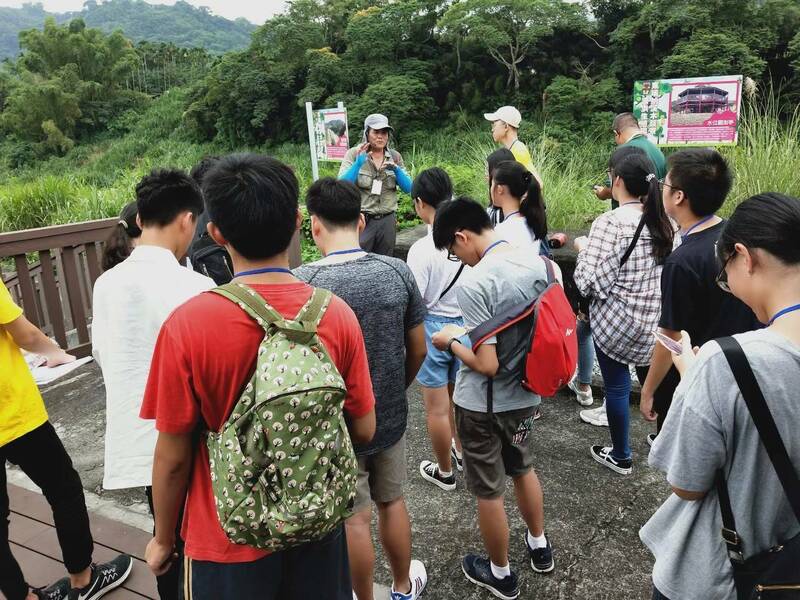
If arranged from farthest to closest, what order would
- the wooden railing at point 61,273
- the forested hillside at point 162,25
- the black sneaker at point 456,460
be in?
the forested hillside at point 162,25
the wooden railing at point 61,273
the black sneaker at point 456,460

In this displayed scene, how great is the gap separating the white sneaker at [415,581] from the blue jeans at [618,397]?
4.37ft

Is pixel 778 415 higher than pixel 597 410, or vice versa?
pixel 778 415

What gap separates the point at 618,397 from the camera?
303 cm

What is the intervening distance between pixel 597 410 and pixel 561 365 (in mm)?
1798

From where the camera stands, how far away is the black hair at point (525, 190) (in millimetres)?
2971

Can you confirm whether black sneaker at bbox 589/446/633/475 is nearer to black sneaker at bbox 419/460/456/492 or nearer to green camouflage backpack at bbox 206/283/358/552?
black sneaker at bbox 419/460/456/492

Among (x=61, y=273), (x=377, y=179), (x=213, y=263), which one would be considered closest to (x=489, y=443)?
(x=213, y=263)

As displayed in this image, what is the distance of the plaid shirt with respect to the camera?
2898 mm

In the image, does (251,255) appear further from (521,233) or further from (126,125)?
(126,125)

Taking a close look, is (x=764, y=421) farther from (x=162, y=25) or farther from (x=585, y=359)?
(x=162, y=25)

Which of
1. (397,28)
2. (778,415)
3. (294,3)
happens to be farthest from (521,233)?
(294,3)

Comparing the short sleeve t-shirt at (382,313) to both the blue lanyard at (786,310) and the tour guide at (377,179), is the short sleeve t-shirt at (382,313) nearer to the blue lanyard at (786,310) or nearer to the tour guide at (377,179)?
the blue lanyard at (786,310)

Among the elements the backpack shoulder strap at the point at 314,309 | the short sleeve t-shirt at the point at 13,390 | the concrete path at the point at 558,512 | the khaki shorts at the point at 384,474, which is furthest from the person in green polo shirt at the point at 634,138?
the short sleeve t-shirt at the point at 13,390

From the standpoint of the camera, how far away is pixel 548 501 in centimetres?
298
